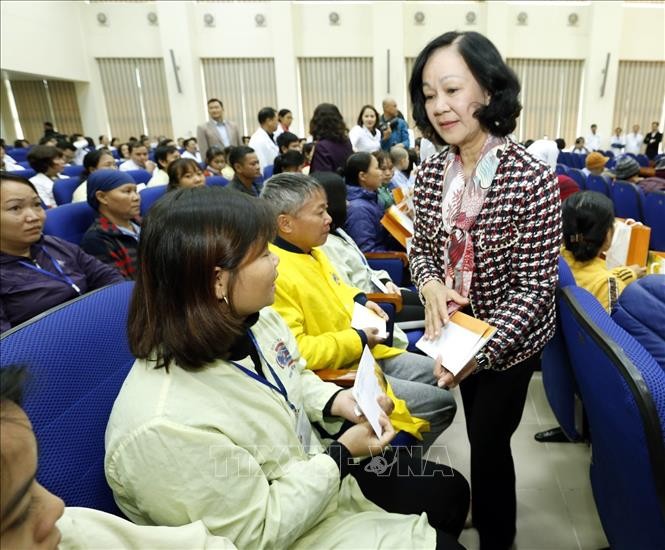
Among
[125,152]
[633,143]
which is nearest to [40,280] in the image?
[125,152]

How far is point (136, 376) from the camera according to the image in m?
0.76

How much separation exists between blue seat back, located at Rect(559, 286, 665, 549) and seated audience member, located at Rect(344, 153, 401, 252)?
5.48ft

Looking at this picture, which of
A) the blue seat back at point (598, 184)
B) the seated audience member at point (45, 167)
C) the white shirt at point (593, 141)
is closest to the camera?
the blue seat back at point (598, 184)

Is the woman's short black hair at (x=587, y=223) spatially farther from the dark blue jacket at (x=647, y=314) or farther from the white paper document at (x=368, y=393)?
the white paper document at (x=368, y=393)

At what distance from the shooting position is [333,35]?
10.3m

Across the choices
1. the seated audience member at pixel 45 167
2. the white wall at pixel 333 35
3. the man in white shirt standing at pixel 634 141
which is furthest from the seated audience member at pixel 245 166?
the man in white shirt standing at pixel 634 141

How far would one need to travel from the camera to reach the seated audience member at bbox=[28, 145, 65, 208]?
4114 millimetres

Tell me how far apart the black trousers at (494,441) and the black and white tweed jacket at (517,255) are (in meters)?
0.07

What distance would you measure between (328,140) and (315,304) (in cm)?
228

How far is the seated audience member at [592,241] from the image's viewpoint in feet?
5.29

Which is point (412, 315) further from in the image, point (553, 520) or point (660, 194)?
point (660, 194)

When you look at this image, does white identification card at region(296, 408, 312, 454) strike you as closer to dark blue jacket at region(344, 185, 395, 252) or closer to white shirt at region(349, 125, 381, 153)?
dark blue jacket at region(344, 185, 395, 252)

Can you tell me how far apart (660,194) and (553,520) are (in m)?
2.45

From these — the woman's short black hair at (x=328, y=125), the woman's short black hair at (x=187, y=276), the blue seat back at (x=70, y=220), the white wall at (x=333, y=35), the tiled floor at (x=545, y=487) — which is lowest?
the tiled floor at (x=545, y=487)
